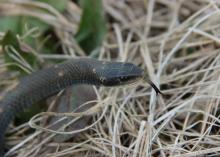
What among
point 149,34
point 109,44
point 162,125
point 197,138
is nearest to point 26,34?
point 109,44

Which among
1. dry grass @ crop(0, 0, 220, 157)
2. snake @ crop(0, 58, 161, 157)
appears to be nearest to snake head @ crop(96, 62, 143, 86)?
snake @ crop(0, 58, 161, 157)

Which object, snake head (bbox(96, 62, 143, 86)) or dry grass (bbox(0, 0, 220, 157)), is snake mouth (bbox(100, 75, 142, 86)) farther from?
dry grass (bbox(0, 0, 220, 157))

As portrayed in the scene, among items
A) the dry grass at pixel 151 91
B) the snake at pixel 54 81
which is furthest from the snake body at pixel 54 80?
the dry grass at pixel 151 91

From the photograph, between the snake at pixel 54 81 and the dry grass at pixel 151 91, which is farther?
the snake at pixel 54 81

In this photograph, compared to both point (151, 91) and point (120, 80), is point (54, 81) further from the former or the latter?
point (151, 91)

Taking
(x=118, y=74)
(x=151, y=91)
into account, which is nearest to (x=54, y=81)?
(x=118, y=74)

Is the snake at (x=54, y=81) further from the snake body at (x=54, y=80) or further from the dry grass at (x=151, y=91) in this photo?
the dry grass at (x=151, y=91)
